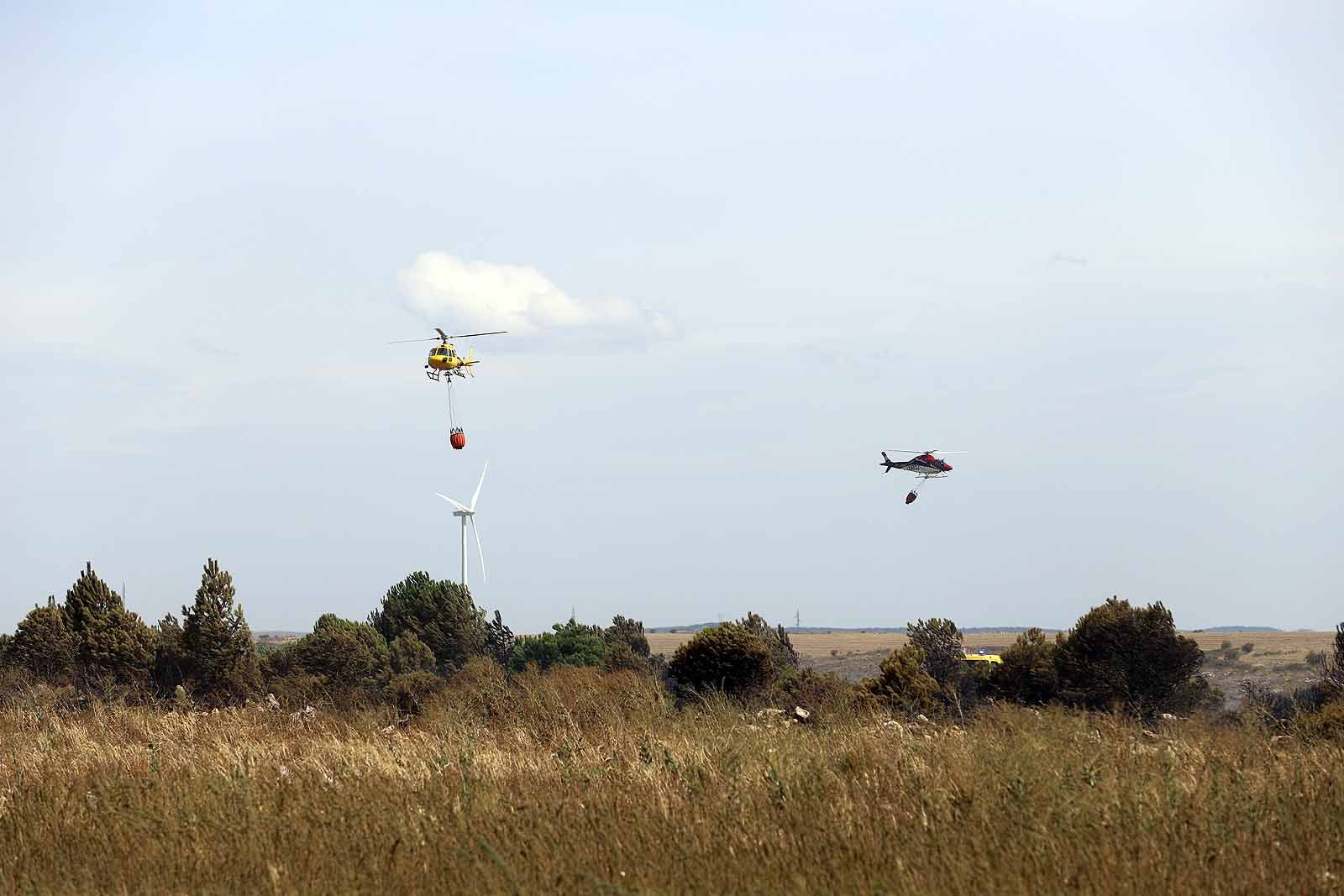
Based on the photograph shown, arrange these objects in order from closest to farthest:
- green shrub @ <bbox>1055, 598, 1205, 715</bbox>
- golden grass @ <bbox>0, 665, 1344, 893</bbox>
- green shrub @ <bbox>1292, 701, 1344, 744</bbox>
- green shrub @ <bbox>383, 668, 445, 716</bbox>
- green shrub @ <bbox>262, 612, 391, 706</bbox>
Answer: golden grass @ <bbox>0, 665, 1344, 893</bbox> → green shrub @ <bbox>1292, 701, 1344, 744</bbox> → green shrub @ <bbox>383, 668, 445, 716</bbox> → green shrub @ <bbox>1055, 598, 1205, 715</bbox> → green shrub @ <bbox>262, 612, 391, 706</bbox>

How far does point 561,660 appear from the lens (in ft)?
250

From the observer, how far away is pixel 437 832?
9172mm

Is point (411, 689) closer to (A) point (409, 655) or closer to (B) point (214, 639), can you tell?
(B) point (214, 639)

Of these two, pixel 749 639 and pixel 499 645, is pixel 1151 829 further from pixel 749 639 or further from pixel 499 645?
pixel 499 645

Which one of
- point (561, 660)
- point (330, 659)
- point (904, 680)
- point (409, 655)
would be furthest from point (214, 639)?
point (904, 680)

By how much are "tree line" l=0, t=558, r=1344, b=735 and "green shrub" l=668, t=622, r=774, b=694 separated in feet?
0.13

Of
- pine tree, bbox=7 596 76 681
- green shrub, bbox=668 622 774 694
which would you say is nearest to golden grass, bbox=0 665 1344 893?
green shrub, bbox=668 622 774 694

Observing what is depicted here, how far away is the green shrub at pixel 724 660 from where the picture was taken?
105ft

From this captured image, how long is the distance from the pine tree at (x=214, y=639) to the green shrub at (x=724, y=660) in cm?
2709

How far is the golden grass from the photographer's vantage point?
25.5ft

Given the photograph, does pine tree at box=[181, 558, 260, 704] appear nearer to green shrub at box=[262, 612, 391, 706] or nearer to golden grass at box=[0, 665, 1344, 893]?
green shrub at box=[262, 612, 391, 706]

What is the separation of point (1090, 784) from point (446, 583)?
7677cm

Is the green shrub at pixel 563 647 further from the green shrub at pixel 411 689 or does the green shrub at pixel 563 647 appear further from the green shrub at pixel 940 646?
the green shrub at pixel 411 689

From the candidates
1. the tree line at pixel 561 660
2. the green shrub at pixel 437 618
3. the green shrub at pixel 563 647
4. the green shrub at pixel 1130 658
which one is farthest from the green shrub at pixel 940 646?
the green shrub at pixel 437 618
